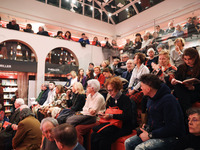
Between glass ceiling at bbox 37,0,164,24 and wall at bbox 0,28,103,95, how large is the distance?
3.28 meters

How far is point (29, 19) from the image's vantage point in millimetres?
Result: 8758

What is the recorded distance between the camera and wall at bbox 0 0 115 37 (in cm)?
841

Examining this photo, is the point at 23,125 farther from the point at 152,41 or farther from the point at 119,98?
the point at 152,41

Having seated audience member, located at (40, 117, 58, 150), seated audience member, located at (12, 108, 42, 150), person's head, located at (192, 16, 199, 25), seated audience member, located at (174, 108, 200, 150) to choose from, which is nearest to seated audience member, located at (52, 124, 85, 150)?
seated audience member, located at (40, 117, 58, 150)

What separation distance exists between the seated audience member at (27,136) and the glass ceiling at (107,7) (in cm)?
886

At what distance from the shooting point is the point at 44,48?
25.8 ft

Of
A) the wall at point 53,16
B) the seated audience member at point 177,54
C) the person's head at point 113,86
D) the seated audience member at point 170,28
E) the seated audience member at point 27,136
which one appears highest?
the wall at point 53,16

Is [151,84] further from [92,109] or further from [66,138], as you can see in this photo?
[92,109]

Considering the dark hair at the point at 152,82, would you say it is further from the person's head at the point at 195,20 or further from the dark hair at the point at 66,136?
the person's head at the point at 195,20

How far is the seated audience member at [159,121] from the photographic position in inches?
63.1

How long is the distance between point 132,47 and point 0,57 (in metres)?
5.67

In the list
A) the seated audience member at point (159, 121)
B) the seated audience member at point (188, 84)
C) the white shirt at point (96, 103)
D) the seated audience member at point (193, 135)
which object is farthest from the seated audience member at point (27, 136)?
the seated audience member at point (188, 84)

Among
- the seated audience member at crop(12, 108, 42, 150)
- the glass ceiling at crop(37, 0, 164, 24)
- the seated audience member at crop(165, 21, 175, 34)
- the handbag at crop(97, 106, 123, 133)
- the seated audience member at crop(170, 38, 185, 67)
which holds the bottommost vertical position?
the seated audience member at crop(12, 108, 42, 150)

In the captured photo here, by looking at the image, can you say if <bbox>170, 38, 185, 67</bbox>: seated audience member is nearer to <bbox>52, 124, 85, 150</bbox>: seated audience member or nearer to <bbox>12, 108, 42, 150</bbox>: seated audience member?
<bbox>52, 124, 85, 150</bbox>: seated audience member
